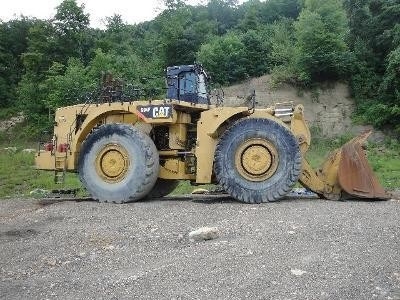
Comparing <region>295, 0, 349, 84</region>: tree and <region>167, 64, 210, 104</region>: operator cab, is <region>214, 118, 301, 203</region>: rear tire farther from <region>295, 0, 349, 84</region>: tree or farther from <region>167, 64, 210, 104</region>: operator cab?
<region>295, 0, 349, 84</region>: tree

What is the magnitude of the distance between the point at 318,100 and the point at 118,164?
21.0 m

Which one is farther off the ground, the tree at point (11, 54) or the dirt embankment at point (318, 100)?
the tree at point (11, 54)

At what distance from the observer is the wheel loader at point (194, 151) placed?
832 cm

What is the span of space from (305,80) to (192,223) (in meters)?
22.9

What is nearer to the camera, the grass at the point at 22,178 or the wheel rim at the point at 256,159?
the wheel rim at the point at 256,159

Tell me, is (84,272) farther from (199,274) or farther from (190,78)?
(190,78)

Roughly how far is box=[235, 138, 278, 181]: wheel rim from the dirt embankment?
18.0 m

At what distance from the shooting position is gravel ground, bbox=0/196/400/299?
14.6 feet

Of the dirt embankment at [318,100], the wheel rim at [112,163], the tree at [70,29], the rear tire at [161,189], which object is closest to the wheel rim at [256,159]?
the wheel rim at [112,163]

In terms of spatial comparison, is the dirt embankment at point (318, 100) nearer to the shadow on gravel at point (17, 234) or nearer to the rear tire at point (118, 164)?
the rear tire at point (118, 164)

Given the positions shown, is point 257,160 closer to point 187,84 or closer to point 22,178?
point 187,84

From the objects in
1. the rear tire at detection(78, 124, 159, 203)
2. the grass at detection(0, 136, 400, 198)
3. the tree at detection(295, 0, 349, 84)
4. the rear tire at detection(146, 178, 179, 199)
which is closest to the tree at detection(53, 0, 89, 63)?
the grass at detection(0, 136, 400, 198)

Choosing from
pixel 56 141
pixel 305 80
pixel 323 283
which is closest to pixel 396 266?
pixel 323 283

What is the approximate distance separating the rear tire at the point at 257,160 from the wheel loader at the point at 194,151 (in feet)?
0.05
